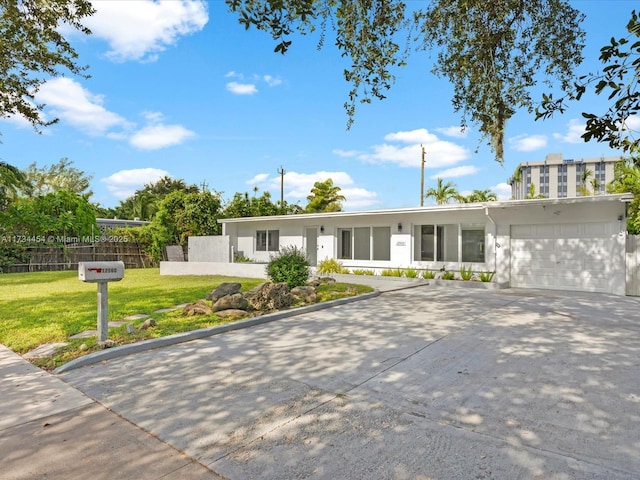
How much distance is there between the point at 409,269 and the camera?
14250 mm

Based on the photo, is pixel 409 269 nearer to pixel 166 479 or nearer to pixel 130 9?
pixel 130 9

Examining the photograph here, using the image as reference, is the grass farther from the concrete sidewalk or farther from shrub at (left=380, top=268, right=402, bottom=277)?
shrub at (left=380, top=268, right=402, bottom=277)

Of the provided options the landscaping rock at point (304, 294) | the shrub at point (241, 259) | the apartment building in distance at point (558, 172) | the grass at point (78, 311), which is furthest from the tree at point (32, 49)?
the apartment building in distance at point (558, 172)

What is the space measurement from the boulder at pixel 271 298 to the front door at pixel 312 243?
30.4ft

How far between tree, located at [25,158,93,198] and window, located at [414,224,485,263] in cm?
3510

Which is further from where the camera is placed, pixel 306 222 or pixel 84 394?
pixel 306 222

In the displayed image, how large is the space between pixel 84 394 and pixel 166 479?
1.88 meters

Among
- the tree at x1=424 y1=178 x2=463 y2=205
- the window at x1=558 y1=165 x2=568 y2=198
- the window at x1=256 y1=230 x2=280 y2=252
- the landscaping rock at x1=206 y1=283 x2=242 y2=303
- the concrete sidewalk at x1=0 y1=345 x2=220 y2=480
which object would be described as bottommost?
the concrete sidewalk at x1=0 y1=345 x2=220 y2=480

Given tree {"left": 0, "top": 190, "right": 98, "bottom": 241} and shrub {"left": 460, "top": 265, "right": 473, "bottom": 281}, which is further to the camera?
tree {"left": 0, "top": 190, "right": 98, "bottom": 241}

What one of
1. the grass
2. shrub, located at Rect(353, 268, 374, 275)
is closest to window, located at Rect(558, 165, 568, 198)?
shrub, located at Rect(353, 268, 374, 275)

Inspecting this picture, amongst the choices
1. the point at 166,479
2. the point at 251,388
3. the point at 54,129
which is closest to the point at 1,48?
the point at 54,129

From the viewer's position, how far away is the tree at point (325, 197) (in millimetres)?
30625

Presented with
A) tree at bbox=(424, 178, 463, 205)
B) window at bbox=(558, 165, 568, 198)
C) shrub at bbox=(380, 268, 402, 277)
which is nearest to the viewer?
shrub at bbox=(380, 268, 402, 277)

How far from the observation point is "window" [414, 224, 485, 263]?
13312mm
